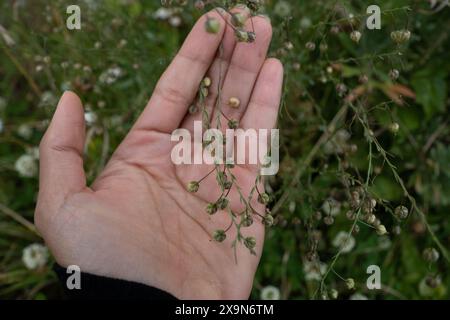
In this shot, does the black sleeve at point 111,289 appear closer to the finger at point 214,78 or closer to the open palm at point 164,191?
the open palm at point 164,191

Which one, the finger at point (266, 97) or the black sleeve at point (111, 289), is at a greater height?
the finger at point (266, 97)

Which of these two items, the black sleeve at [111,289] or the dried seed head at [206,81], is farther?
the dried seed head at [206,81]

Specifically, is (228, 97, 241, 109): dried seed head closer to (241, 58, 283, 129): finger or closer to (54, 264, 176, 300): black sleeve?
(241, 58, 283, 129): finger

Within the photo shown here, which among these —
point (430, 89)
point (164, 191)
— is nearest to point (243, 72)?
point (164, 191)

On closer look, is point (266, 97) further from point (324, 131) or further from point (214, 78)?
point (324, 131)

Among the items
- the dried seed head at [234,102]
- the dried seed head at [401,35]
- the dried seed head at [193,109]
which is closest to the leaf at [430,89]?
the dried seed head at [401,35]

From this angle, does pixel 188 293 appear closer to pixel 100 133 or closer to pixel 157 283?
pixel 157 283
